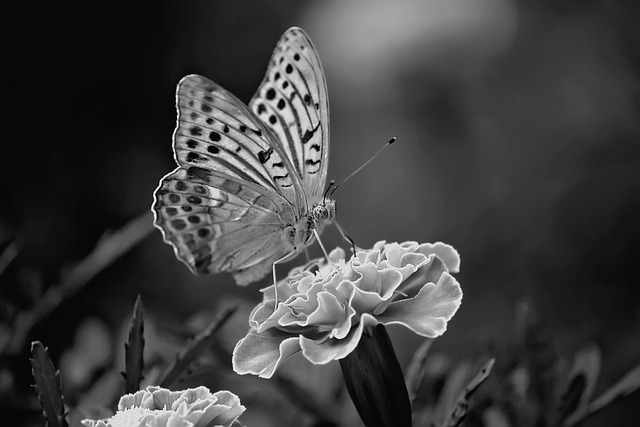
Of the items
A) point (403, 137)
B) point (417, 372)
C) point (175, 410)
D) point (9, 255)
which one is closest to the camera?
point (175, 410)

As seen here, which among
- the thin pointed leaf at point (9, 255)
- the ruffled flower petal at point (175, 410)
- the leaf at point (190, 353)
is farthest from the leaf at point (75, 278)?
the ruffled flower petal at point (175, 410)

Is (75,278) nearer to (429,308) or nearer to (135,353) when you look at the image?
(135,353)

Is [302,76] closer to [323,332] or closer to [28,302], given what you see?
[323,332]

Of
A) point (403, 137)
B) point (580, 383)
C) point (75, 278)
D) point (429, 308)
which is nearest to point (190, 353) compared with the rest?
point (429, 308)

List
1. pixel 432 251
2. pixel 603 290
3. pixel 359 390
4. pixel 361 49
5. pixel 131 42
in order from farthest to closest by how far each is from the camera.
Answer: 1. pixel 361 49
2. pixel 131 42
3. pixel 603 290
4. pixel 432 251
5. pixel 359 390

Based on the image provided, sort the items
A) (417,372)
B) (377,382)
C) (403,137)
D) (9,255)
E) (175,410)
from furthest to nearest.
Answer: (403,137)
(9,255)
(417,372)
(377,382)
(175,410)

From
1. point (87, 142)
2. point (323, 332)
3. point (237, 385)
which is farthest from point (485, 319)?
point (87, 142)
